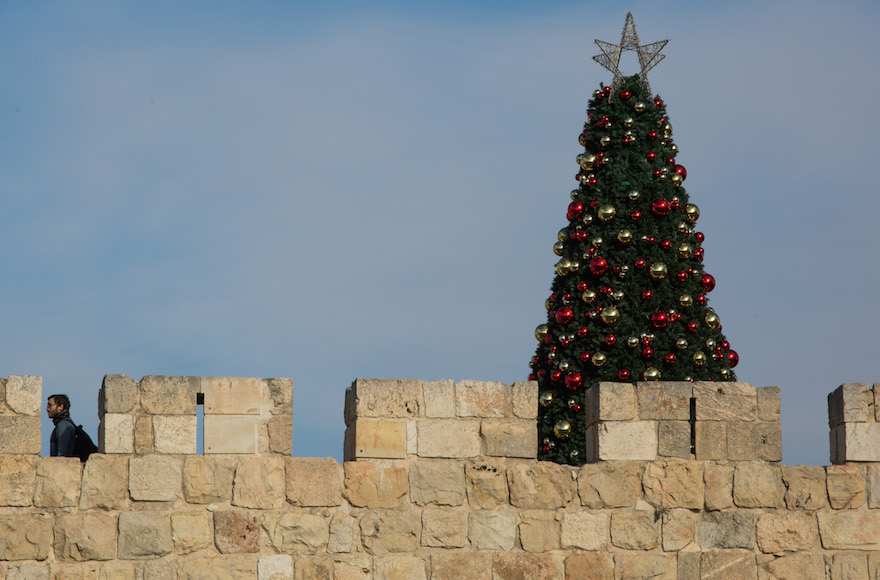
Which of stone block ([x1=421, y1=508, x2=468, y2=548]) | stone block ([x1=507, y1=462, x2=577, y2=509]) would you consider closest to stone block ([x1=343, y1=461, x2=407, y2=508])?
stone block ([x1=421, y1=508, x2=468, y2=548])

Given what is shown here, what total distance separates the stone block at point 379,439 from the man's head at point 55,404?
1890 millimetres

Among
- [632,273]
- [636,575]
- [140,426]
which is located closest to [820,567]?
[636,575]

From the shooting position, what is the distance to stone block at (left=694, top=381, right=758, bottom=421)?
777 cm

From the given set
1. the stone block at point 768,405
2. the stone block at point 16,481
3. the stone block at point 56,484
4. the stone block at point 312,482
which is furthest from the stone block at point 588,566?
the stone block at point 16,481

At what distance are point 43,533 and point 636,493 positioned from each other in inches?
147

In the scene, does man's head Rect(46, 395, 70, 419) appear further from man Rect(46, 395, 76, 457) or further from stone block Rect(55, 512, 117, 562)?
stone block Rect(55, 512, 117, 562)

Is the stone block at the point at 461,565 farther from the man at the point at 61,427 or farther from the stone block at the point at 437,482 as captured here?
the man at the point at 61,427

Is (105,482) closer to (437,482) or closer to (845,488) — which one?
(437,482)

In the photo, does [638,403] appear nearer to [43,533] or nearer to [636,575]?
[636,575]

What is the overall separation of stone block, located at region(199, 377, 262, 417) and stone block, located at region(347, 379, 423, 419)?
636 mm

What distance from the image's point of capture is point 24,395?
23.6ft

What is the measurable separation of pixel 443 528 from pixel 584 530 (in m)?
0.92

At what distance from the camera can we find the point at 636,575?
24.9ft

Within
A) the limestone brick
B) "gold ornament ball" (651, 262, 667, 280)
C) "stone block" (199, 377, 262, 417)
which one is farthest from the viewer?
"gold ornament ball" (651, 262, 667, 280)
